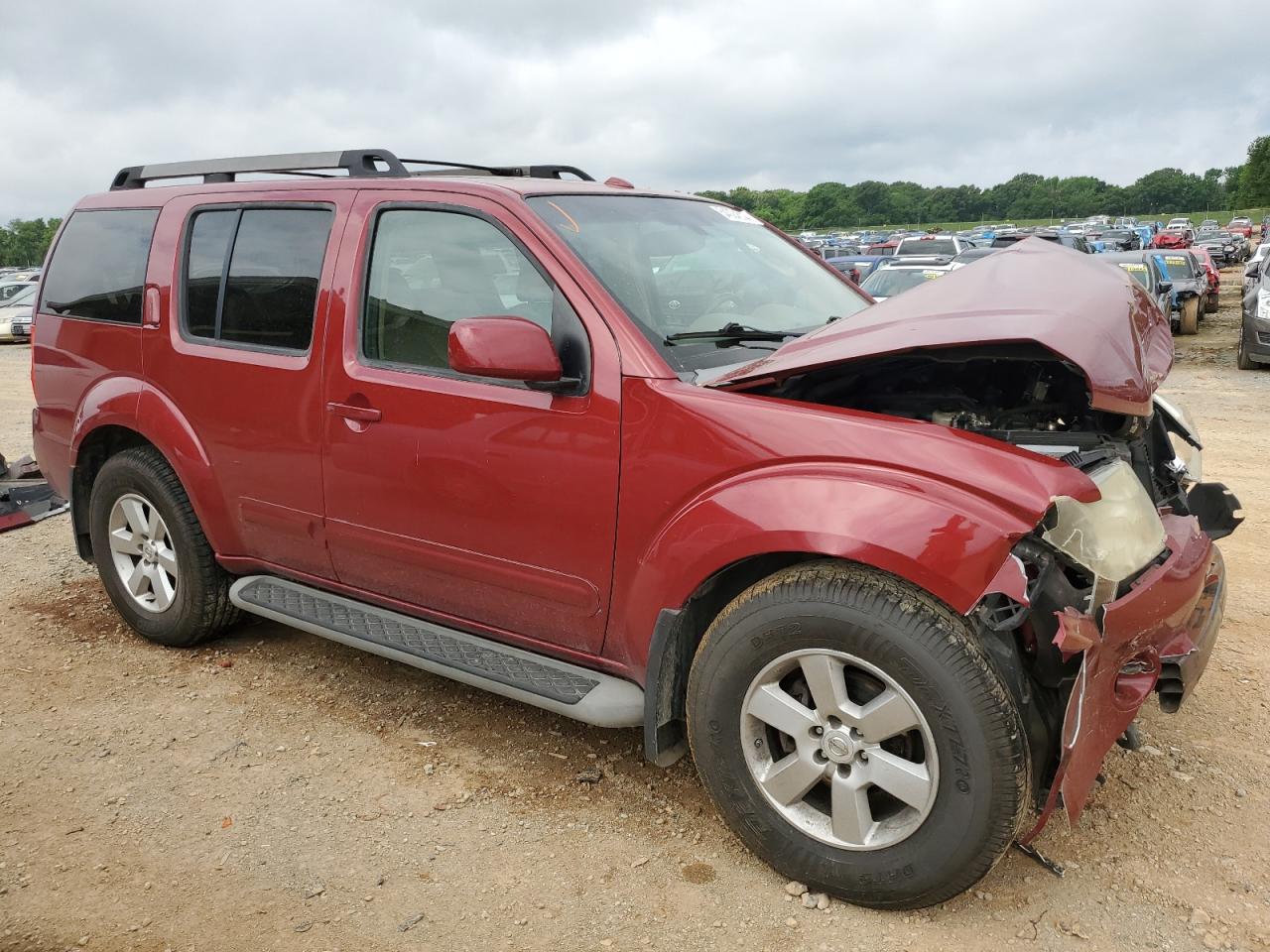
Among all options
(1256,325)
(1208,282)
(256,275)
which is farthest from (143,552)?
(1208,282)

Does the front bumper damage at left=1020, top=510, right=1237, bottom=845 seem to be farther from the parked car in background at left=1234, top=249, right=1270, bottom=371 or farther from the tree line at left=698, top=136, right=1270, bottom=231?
the tree line at left=698, top=136, right=1270, bottom=231

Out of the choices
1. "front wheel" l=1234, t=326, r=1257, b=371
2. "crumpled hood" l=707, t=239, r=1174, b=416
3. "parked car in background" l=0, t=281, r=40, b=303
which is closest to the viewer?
"crumpled hood" l=707, t=239, r=1174, b=416

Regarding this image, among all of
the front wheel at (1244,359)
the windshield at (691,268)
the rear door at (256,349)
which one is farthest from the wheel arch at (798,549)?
the front wheel at (1244,359)

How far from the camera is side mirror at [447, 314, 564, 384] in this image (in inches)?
109

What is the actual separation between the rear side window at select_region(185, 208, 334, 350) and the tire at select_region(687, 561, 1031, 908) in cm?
196

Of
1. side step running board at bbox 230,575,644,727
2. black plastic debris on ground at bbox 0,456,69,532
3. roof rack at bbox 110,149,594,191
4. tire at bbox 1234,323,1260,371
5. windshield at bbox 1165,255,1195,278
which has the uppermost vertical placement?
roof rack at bbox 110,149,594,191

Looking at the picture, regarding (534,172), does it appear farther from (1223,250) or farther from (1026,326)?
(1223,250)

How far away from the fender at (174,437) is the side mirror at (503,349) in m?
1.68

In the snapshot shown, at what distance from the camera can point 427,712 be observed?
380cm

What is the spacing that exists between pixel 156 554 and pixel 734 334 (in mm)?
2731

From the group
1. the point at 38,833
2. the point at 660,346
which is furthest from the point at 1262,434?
the point at 38,833

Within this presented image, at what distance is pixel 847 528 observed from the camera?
2432 millimetres

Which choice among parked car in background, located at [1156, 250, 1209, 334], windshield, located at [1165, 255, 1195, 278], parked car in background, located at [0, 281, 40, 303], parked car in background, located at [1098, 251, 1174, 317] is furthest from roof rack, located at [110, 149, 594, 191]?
parked car in background, located at [0, 281, 40, 303]

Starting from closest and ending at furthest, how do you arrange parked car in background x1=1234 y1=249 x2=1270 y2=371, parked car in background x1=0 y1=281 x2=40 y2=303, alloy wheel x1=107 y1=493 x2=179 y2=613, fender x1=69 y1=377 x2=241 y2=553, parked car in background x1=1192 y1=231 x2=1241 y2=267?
fender x1=69 y1=377 x2=241 y2=553 < alloy wheel x1=107 y1=493 x2=179 y2=613 < parked car in background x1=1234 y1=249 x2=1270 y2=371 < parked car in background x1=0 y1=281 x2=40 y2=303 < parked car in background x1=1192 y1=231 x2=1241 y2=267
